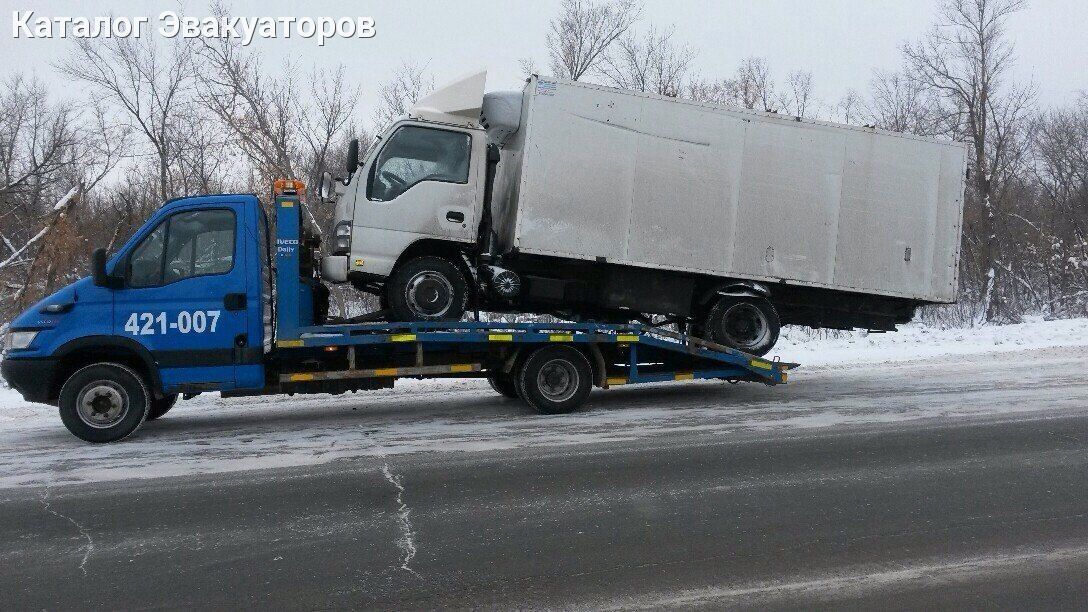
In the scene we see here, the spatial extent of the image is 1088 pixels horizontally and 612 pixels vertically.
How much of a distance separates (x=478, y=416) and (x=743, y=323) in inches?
134

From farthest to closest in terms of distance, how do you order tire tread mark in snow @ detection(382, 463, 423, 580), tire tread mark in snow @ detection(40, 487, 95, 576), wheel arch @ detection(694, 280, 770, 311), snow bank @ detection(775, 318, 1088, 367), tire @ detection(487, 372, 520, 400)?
snow bank @ detection(775, 318, 1088, 367) → tire @ detection(487, 372, 520, 400) → wheel arch @ detection(694, 280, 770, 311) → tire tread mark in snow @ detection(40, 487, 95, 576) → tire tread mark in snow @ detection(382, 463, 423, 580)

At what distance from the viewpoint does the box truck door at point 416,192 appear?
910cm

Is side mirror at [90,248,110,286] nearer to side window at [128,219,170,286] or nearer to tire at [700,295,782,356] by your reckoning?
side window at [128,219,170,286]

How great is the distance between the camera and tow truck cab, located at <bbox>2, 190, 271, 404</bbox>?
26.7 ft

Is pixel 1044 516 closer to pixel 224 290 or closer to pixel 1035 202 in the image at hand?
pixel 224 290

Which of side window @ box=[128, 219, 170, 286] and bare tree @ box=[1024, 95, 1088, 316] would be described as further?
bare tree @ box=[1024, 95, 1088, 316]

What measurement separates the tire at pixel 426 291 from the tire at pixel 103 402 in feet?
8.59

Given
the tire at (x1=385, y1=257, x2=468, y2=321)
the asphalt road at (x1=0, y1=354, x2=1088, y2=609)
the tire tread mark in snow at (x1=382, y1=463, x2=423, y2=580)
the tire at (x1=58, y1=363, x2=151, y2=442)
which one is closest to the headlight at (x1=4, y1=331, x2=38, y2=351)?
the tire at (x1=58, y1=363, x2=151, y2=442)

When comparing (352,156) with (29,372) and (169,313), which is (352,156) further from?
(29,372)

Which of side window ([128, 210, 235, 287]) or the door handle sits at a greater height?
side window ([128, 210, 235, 287])

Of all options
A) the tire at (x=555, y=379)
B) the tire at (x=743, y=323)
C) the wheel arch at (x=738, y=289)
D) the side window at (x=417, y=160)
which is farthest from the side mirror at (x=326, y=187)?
the tire at (x=743, y=323)

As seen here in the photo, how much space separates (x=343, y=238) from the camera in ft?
A: 30.0

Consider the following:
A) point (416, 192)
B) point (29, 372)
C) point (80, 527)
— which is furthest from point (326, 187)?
point (80, 527)

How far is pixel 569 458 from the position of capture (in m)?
7.25
